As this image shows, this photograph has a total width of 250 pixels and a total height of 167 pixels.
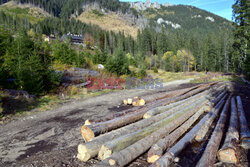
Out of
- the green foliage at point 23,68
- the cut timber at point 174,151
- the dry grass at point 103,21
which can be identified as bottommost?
the cut timber at point 174,151

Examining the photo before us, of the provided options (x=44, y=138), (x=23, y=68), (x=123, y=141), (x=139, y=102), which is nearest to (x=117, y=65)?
(x=23, y=68)

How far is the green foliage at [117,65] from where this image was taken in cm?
1955

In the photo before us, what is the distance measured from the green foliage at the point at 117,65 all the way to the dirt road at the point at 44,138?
1250 cm

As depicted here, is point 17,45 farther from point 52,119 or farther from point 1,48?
point 52,119

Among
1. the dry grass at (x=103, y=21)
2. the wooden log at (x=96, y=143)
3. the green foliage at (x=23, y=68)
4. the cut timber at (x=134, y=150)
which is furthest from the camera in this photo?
the dry grass at (x=103, y=21)

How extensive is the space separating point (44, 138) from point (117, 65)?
52.2ft

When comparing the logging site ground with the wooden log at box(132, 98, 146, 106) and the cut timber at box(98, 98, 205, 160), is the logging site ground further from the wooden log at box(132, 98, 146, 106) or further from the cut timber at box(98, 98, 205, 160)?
the wooden log at box(132, 98, 146, 106)

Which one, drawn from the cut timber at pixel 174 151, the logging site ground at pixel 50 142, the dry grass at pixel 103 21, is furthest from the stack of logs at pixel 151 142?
the dry grass at pixel 103 21

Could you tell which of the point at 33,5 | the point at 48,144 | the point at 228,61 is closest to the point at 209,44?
the point at 228,61

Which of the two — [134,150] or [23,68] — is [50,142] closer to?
[134,150]

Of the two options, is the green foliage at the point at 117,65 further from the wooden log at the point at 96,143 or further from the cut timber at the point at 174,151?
the cut timber at the point at 174,151

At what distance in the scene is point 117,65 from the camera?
65.6 ft

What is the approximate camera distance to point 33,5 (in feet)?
458

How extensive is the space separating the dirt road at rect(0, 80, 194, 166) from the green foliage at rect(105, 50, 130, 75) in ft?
41.0
